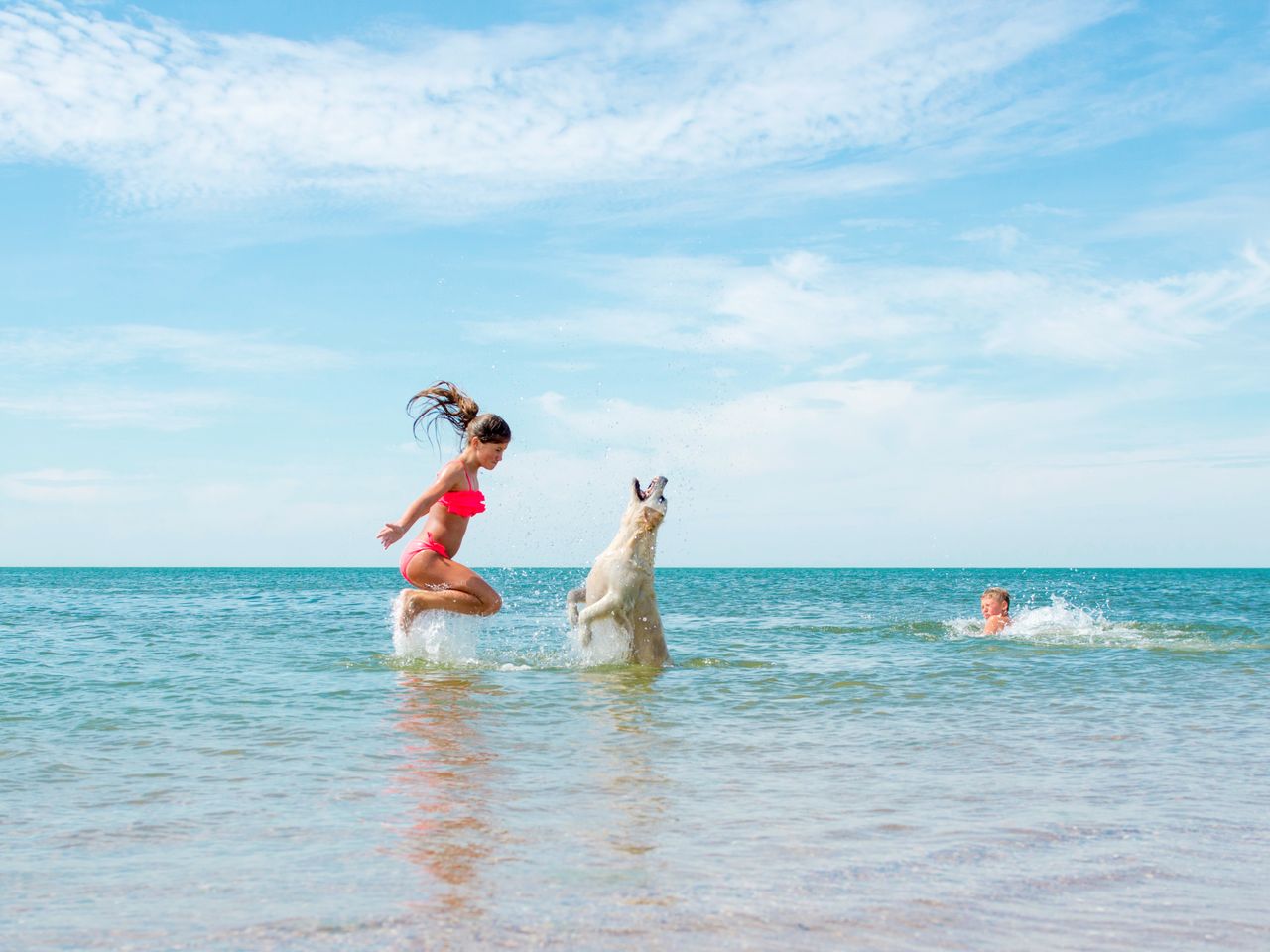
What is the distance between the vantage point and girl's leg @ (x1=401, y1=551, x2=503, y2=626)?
10.5m

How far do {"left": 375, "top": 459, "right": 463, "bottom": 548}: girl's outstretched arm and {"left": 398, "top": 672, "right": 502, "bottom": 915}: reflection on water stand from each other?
1.31 metres

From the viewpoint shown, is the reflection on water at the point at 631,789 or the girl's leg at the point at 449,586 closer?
the reflection on water at the point at 631,789

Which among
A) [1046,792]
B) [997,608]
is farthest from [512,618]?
[1046,792]

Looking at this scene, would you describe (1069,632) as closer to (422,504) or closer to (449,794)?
(422,504)

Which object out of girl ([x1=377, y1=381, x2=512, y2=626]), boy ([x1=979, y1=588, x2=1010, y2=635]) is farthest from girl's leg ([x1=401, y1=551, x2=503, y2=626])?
boy ([x1=979, y1=588, x2=1010, y2=635])

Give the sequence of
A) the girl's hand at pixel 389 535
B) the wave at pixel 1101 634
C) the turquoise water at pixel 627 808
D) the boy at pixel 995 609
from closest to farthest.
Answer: the turquoise water at pixel 627 808 < the girl's hand at pixel 389 535 < the wave at pixel 1101 634 < the boy at pixel 995 609

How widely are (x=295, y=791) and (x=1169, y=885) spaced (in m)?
3.89

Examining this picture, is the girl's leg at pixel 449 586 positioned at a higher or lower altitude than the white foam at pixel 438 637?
higher

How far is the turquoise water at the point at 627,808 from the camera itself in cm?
370

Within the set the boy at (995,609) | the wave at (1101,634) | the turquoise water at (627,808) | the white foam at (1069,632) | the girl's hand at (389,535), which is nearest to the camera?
the turquoise water at (627,808)

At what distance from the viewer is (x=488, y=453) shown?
10.4m

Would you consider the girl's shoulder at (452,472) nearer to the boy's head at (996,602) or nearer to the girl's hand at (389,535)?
the girl's hand at (389,535)

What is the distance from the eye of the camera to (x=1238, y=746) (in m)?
7.18

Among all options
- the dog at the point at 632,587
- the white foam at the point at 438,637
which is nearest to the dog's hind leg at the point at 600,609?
the dog at the point at 632,587
